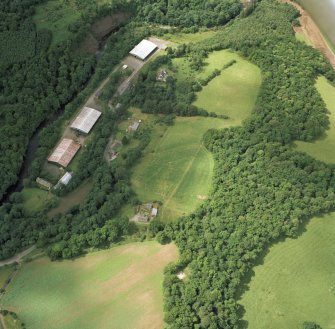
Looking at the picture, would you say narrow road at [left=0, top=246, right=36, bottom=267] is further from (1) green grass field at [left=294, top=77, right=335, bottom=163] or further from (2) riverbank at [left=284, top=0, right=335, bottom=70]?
(2) riverbank at [left=284, top=0, right=335, bottom=70]

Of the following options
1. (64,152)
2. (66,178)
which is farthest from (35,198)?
(64,152)

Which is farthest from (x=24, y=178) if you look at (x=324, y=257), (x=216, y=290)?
(x=324, y=257)

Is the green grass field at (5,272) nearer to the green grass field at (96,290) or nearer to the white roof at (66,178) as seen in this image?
the green grass field at (96,290)

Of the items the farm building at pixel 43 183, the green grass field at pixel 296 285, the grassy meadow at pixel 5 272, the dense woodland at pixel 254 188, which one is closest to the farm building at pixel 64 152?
the farm building at pixel 43 183

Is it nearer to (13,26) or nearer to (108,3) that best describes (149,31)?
(108,3)

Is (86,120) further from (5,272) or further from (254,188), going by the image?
(254,188)

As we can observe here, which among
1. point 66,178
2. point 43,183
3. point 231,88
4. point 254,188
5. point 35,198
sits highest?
point 231,88

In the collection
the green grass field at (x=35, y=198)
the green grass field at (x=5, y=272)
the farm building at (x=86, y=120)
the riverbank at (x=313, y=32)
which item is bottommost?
the green grass field at (x=5, y=272)

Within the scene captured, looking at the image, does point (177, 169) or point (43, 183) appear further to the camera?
point (177, 169)
